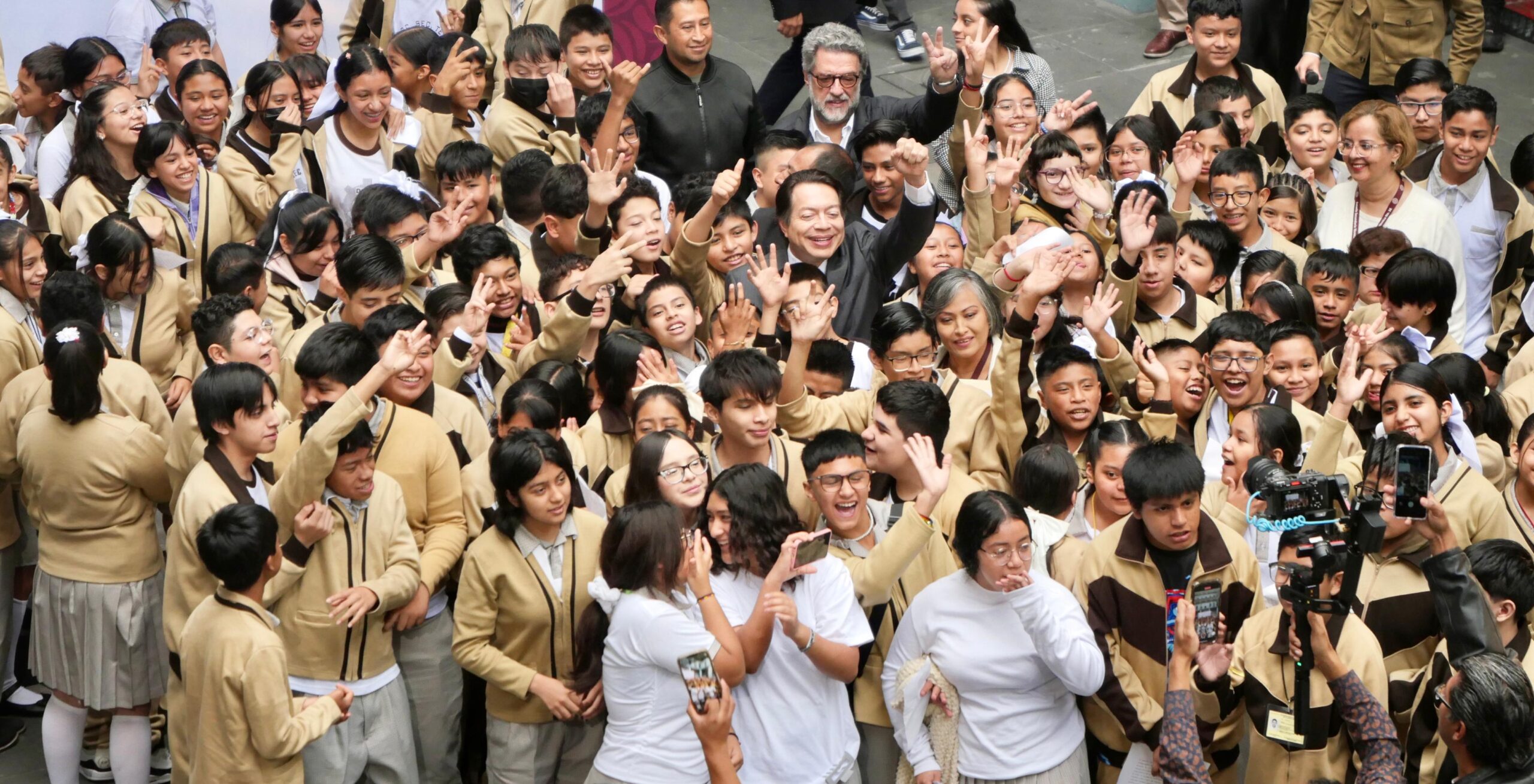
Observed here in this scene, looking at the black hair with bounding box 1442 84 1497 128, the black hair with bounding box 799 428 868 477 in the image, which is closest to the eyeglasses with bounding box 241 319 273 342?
the black hair with bounding box 799 428 868 477

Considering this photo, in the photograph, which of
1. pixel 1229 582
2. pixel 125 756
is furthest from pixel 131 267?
pixel 1229 582

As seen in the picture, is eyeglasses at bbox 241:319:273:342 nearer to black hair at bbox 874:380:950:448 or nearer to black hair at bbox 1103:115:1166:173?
black hair at bbox 874:380:950:448

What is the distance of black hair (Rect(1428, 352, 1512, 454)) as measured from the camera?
534 centimetres

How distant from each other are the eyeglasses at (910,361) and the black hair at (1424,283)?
1.81 meters

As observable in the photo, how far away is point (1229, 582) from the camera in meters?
4.36

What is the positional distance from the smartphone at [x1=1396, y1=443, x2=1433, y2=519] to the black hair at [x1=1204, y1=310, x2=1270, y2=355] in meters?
1.43

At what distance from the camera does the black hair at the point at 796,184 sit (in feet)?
20.0

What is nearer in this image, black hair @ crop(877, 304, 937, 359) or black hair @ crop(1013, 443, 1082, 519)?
black hair @ crop(1013, 443, 1082, 519)

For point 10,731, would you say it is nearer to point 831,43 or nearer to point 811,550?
point 811,550

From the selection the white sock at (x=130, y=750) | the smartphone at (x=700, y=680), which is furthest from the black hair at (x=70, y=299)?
the smartphone at (x=700, y=680)


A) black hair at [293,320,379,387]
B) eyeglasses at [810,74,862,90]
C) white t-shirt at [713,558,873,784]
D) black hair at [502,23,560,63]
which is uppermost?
black hair at [502,23,560,63]

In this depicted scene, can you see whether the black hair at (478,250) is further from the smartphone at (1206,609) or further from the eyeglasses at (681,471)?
the smartphone at (1206,609)

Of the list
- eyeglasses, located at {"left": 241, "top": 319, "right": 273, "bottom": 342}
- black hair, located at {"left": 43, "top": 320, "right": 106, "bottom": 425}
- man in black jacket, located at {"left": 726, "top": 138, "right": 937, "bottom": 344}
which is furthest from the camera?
man in black jacket, located at {"left": 726, "top": 138, "right": 937, "bottom": 344}

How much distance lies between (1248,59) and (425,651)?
6019 mm
